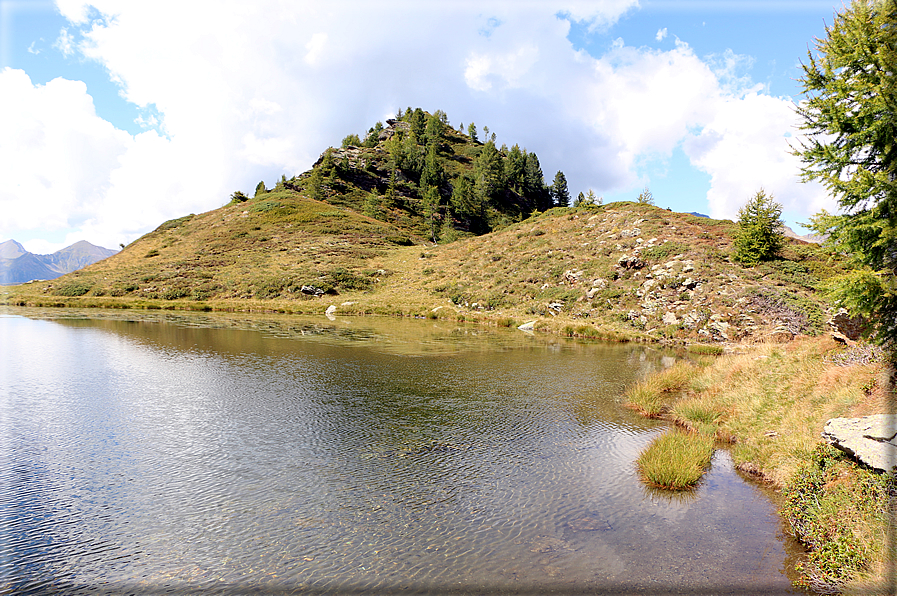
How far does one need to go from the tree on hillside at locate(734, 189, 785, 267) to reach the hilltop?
1.16 metres

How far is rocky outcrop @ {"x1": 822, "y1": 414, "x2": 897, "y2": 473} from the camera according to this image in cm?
859

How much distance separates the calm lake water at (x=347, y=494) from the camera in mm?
7426

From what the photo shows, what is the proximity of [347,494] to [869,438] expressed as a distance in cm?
1104

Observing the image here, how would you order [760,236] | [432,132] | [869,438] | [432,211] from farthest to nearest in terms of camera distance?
[432,132]
[432,211]
[760,236]
[869,438]

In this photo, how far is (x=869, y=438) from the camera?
29.9 feet

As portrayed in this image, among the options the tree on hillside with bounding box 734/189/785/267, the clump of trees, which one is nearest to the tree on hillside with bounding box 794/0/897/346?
the tree on hillside with bounding box 734/189/785/267

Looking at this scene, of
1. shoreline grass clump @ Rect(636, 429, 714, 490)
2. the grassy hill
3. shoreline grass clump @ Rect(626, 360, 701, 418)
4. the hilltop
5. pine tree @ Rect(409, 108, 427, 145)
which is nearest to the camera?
shoreline grass clump @ Rect(636, 429, 714, 490)

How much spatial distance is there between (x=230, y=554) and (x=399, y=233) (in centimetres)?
10137

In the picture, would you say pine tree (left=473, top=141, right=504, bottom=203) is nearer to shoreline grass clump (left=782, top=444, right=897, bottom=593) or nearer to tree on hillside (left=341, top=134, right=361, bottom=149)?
tree on hillside (left=341, top=134, right=361, bottom=149)

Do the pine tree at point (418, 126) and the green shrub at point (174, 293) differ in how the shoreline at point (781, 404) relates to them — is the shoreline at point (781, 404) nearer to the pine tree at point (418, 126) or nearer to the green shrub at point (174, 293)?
the green shrub at point (174, 293)

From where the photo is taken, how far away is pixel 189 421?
14.6m

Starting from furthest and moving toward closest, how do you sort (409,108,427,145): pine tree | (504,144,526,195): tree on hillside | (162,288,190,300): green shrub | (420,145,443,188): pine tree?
(409,108,427,145): pine tree
(504,144,526,195): tree on hillside
(420,145,443,188): pine tree
(162,288,190,300): green shrub

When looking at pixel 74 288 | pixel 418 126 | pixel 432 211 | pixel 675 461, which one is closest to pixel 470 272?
pixel 675 461

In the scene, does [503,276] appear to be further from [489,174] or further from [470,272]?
[489,174]
